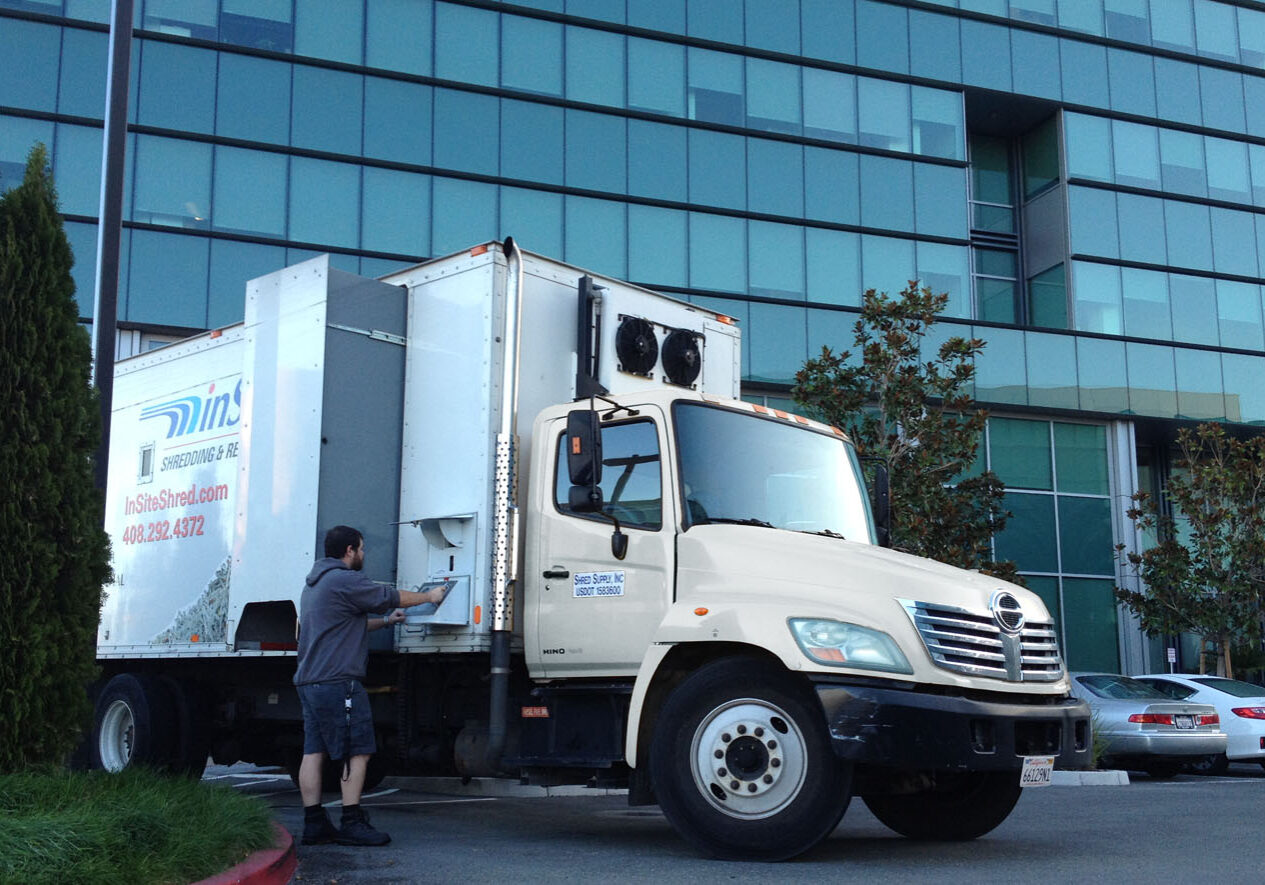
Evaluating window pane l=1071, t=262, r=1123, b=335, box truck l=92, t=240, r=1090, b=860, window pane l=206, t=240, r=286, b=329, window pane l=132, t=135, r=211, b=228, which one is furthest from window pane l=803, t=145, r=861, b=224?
box truck l=92, t=240, r=1090, b=860

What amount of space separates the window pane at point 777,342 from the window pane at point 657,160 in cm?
299

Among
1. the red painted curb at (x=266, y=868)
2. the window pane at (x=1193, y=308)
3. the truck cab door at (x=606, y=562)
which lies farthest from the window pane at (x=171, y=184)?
the window pane at (x=1193, y=308)

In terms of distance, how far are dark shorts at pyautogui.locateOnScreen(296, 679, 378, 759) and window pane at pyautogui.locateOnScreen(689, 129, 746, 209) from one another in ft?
72.0

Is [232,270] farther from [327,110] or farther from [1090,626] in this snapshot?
[1090,626]

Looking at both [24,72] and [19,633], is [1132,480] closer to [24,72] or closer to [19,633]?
[24,72]

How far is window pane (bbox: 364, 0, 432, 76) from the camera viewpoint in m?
27.2

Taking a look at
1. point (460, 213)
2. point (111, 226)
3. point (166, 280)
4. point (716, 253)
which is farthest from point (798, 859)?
point (716, 253)

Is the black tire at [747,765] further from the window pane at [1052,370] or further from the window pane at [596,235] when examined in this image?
the window pane at [1052,370]

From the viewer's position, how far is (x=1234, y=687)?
707 inches

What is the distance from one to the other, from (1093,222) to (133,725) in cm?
2603

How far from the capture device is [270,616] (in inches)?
372

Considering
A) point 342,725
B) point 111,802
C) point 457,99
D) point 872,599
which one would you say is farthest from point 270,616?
point 457,99

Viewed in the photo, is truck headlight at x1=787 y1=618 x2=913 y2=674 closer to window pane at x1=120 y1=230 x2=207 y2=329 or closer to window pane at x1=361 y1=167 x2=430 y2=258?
window pane at x1=120 y1=230 x2=207 y2=329

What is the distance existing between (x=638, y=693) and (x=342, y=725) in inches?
67.8
